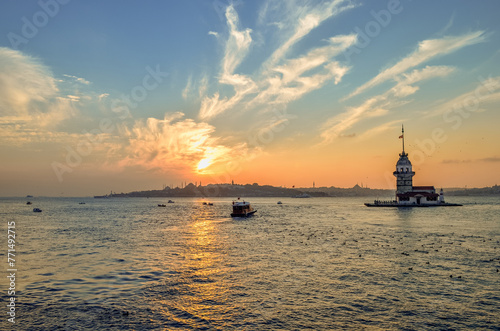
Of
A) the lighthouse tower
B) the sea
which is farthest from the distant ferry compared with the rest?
the sea

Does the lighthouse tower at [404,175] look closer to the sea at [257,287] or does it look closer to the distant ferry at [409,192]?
the distant ferry at [409,192]

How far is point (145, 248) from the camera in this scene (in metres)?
43.6

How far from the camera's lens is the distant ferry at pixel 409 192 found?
5295 inches

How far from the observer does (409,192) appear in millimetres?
137375

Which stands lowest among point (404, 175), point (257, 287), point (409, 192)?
point (257, 287)

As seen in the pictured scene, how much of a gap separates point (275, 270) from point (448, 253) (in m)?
22.5

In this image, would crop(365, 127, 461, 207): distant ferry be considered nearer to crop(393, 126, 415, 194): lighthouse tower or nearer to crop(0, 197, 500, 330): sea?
crop(393, 126, 415, 194): lighthouse tower

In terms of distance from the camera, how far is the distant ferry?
13450 cm

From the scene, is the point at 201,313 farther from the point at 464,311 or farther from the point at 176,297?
the point at 464,311

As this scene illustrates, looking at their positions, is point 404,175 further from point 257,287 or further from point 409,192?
point 257,287

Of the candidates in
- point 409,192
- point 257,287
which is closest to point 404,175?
point 409,192

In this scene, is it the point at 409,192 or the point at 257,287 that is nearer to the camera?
the point at 257,287

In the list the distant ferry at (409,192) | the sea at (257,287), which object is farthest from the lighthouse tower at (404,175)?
the sea at (257,287)

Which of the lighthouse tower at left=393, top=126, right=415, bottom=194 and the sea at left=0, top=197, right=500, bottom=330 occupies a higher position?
the lighthouse tower at left=393, top=126, right=415, bottom=194
